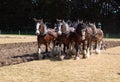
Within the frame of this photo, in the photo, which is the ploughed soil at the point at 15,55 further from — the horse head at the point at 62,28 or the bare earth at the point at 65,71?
the horse head at the point at 62,28

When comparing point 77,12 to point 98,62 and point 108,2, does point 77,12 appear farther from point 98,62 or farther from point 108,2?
point 98,62

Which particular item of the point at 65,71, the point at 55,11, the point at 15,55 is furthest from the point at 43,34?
the point at 55,11

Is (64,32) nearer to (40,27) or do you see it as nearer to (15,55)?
(40,27)

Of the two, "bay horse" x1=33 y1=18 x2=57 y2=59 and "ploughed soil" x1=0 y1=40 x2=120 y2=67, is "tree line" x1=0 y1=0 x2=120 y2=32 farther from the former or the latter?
"bay horse" x1=33 y1=18 x2=57 y2=59

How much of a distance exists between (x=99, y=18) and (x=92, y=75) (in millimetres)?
46452

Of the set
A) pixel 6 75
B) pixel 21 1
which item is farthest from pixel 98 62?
pixel 21 1

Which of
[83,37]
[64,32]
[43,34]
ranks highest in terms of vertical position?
[64,32]

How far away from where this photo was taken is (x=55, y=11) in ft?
198

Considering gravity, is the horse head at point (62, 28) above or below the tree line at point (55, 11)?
below

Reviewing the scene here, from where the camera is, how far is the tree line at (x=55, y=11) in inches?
2279

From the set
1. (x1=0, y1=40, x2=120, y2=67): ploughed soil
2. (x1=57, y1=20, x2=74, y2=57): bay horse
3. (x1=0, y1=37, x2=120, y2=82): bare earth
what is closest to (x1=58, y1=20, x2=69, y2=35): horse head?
(x1=57, y1=20, x2=74, y2=57): bay horse

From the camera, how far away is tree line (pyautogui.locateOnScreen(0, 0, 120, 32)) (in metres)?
57.9

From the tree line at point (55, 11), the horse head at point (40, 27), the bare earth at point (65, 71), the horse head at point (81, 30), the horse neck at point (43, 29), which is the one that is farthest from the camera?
the tree line at point (55, 11)

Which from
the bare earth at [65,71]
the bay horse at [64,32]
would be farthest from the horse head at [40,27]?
the bare earth at [65,71]
